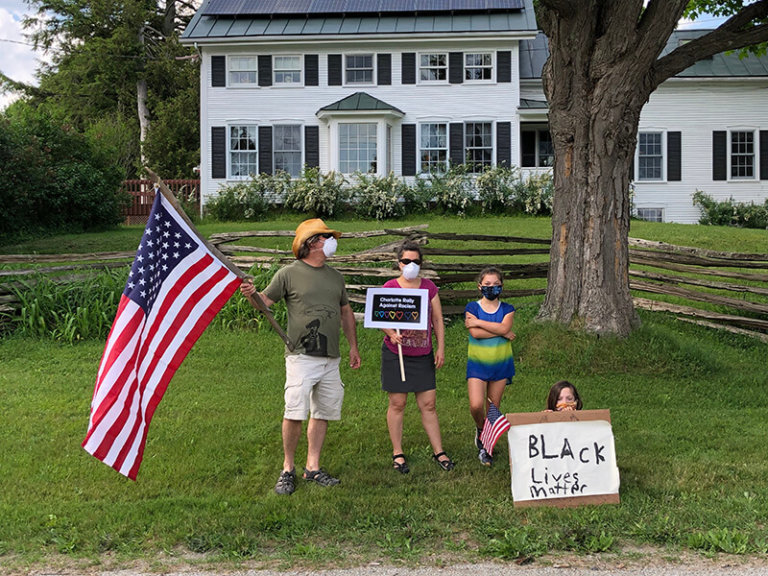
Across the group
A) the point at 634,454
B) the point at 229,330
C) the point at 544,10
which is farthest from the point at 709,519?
the point at 229,330

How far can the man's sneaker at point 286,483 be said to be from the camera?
525 centimetres

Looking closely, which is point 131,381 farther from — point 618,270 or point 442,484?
point 618,270

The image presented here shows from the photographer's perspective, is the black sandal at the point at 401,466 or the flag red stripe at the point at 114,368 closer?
the flag red stripe at the point at 114,368

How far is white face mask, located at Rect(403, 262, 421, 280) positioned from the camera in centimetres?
553

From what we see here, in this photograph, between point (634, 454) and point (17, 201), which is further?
point (17, 201)

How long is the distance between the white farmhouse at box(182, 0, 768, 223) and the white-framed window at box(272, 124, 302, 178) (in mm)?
32

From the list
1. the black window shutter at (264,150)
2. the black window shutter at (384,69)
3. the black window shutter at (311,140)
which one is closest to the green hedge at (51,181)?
the black window shutter at (264,150)

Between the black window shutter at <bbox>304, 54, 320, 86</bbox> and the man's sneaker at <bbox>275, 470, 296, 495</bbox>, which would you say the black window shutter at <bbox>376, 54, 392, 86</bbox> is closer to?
the black window shutter at <bbox>304, 54, 320, 86</bbox>

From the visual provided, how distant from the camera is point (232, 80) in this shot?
85.0 feet

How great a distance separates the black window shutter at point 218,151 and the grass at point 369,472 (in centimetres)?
1689

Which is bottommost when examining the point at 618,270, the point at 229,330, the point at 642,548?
the point at 642,548

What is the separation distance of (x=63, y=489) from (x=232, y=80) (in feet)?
72.8

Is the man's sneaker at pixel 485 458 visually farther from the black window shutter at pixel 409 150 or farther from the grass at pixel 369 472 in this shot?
the black window shutter at pixel 409 150

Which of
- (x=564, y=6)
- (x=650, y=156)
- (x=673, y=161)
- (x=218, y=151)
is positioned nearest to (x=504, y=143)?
(x=650, y=156)
